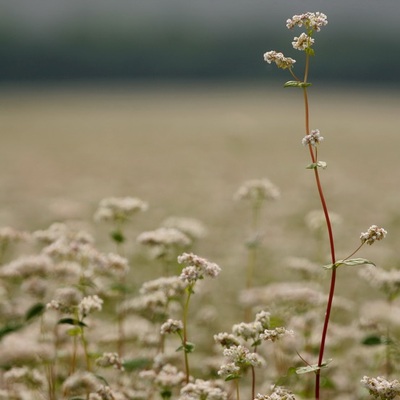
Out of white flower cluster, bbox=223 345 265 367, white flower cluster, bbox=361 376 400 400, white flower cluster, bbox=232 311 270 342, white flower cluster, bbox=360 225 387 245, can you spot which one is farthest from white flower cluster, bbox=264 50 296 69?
white flower cluster, bbox=361 376 400 400

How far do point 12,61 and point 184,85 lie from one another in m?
18.8

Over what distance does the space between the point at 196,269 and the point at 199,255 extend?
884cm

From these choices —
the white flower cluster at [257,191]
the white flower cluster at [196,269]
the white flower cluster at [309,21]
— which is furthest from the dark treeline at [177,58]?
the white flower cluster at [196,269]

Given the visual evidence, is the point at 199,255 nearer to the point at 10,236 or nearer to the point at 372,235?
the point at 10,236

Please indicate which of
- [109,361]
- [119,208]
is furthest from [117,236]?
[109,361]

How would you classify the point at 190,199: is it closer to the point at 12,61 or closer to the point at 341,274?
the point at 341,274

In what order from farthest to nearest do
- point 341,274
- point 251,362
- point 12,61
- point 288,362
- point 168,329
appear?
point 12,61 < point 341,274 < point 288,362 < point 168,329 < point 251,362

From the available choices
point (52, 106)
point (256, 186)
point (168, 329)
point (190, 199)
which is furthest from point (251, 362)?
point (52, 106)

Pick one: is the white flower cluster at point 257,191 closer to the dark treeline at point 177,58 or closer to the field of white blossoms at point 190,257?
the field of white blossoms at point 190,257

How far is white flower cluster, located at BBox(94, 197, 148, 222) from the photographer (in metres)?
6.22

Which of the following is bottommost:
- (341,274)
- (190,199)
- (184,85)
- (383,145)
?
(341,274)

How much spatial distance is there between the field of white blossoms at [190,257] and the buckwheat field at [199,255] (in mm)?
30

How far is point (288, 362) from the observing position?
6.21 m

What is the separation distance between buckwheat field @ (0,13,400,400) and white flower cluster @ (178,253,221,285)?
0.04 feet
